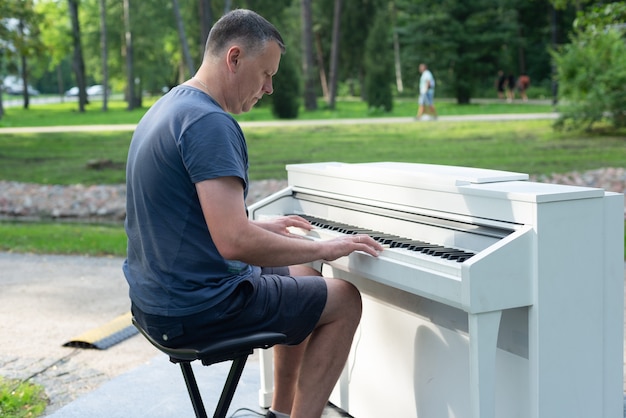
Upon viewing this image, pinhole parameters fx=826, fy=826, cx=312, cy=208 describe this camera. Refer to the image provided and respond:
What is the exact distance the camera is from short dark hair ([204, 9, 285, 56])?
2.96m

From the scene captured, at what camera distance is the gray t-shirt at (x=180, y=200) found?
280cm

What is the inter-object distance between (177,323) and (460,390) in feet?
3.74

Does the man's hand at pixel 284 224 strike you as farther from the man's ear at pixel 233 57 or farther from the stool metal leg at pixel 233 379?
the man's ear at pixel 233 57

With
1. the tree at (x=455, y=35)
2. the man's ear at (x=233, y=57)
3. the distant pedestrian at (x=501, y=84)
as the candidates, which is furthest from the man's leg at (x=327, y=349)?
the distant pedestrian at (x=501, y=84)

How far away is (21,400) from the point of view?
4305 millimetres

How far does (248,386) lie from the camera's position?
4.61 metres

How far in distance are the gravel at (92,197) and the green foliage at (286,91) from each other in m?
11.0

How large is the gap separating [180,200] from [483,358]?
1.16m

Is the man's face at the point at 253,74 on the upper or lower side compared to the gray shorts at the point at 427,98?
upper

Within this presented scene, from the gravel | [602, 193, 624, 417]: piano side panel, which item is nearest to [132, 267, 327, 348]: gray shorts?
[602, 193, 624, 417]: piano side panel

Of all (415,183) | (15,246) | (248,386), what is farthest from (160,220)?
(15,246)

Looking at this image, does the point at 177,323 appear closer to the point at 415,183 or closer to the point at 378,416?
the point at 415,183

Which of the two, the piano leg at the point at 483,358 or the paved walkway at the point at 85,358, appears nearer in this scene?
the piano leg at the point at 483,358

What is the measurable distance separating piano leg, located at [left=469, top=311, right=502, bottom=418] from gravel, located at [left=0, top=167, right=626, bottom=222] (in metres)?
9.06
